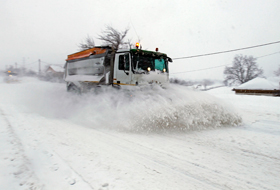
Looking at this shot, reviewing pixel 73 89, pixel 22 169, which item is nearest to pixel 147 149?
pixel 22 169

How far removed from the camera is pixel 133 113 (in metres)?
5.21

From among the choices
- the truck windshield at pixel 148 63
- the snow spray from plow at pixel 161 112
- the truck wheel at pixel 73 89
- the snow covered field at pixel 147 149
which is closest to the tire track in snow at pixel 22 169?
the snow covered field at pixel 147 149

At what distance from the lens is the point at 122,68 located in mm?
6652

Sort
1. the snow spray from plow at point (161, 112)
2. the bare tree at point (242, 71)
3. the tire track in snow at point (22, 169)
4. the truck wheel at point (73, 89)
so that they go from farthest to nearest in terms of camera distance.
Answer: the bare tree at point (242, 71), the truck wheel at point (73, 89), the snow spray from plow at point (161, 112), the tire track in snow at point (22, 169)

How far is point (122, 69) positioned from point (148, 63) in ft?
3.61

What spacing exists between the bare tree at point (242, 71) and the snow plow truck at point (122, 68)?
5260 centimetres

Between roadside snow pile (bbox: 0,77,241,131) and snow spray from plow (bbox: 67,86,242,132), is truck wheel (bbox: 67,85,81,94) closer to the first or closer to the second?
roadside snow pile (bbox: 0,77,241,131)

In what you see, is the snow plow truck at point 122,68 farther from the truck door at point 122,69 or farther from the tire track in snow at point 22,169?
the tire track in snow at point 22,169

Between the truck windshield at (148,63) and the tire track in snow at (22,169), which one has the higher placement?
the truck windshield at (148,63)

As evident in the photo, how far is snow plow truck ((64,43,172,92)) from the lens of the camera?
6.40 meters

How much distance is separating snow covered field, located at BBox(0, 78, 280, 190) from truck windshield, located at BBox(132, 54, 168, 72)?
1.15 m

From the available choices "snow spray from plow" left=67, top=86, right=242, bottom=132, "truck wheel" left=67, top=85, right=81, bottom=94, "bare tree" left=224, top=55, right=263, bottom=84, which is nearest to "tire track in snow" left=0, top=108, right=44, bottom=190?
"snow spray from plow" left=67, top=86, right=242, bottom=132

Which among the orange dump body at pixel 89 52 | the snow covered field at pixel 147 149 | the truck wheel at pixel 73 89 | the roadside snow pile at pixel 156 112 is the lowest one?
the snow covered field at pixel 147 149

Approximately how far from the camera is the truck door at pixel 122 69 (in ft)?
21.1
